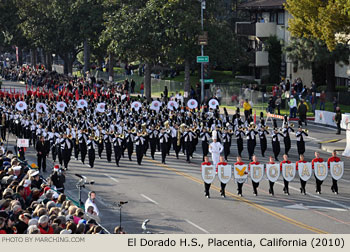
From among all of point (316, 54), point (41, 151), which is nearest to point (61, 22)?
point (316, 54)

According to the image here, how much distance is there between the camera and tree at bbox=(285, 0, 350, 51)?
115 ft

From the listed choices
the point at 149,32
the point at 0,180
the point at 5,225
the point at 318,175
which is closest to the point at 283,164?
the point at 318,175

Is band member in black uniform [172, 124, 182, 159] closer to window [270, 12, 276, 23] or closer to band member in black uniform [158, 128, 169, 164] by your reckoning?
band member in black uniform [158, 128, 169, 164]

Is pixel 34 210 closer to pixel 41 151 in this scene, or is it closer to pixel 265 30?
pixel 41 151

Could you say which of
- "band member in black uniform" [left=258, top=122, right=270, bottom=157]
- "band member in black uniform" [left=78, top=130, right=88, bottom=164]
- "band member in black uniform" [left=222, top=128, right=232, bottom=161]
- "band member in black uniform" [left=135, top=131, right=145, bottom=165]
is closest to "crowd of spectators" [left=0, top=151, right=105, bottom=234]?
"band member in black uniform" [left=135, top=131, right=145, bottom=165]

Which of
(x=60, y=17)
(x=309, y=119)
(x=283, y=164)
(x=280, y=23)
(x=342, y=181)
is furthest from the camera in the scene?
(x=60, y=17)

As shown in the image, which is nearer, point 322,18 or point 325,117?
point 322,18

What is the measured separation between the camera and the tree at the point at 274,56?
59344 millimetres

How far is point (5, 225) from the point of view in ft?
46.8

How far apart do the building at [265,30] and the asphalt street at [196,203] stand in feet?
96.0

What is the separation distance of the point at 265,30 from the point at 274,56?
8.98 ft

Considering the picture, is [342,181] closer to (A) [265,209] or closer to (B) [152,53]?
(A) [265,209]

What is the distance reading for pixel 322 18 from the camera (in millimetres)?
36406

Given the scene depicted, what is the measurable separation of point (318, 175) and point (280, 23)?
37.8m
